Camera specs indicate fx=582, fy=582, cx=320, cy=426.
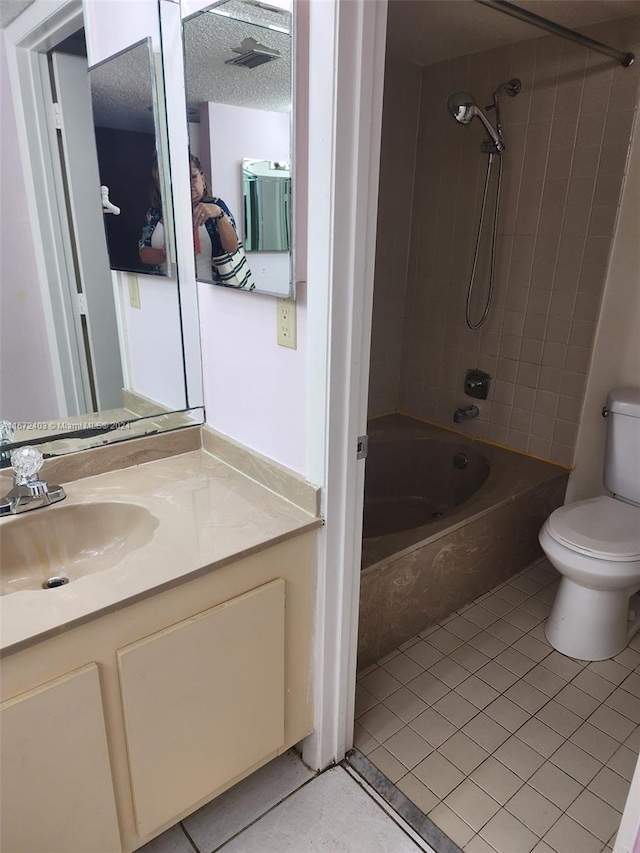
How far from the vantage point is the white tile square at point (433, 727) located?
1715 millimetres

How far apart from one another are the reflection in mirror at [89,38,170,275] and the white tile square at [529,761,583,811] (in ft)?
5.63

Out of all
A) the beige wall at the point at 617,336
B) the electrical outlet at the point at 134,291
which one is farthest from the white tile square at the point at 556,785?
the electrical outlet at the point at 134,291

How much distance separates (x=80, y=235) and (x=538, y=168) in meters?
1.84

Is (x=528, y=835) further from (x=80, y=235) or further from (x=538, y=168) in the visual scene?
(x=538, y=168)

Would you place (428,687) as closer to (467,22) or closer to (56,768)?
(56,768)

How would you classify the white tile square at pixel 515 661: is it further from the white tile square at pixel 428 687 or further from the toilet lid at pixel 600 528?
the toilet lid at pixel 600 528

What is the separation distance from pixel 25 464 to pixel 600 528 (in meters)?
1.81

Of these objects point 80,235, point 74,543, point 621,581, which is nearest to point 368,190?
point 80,235

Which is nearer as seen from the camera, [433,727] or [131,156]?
[131,156]

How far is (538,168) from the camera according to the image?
2.38 meters

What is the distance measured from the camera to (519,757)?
1.65m

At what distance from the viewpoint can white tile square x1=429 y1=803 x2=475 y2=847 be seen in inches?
56.6

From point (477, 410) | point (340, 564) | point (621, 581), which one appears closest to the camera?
point (340, 564)

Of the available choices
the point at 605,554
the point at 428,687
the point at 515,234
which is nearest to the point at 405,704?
the point at 428,687
